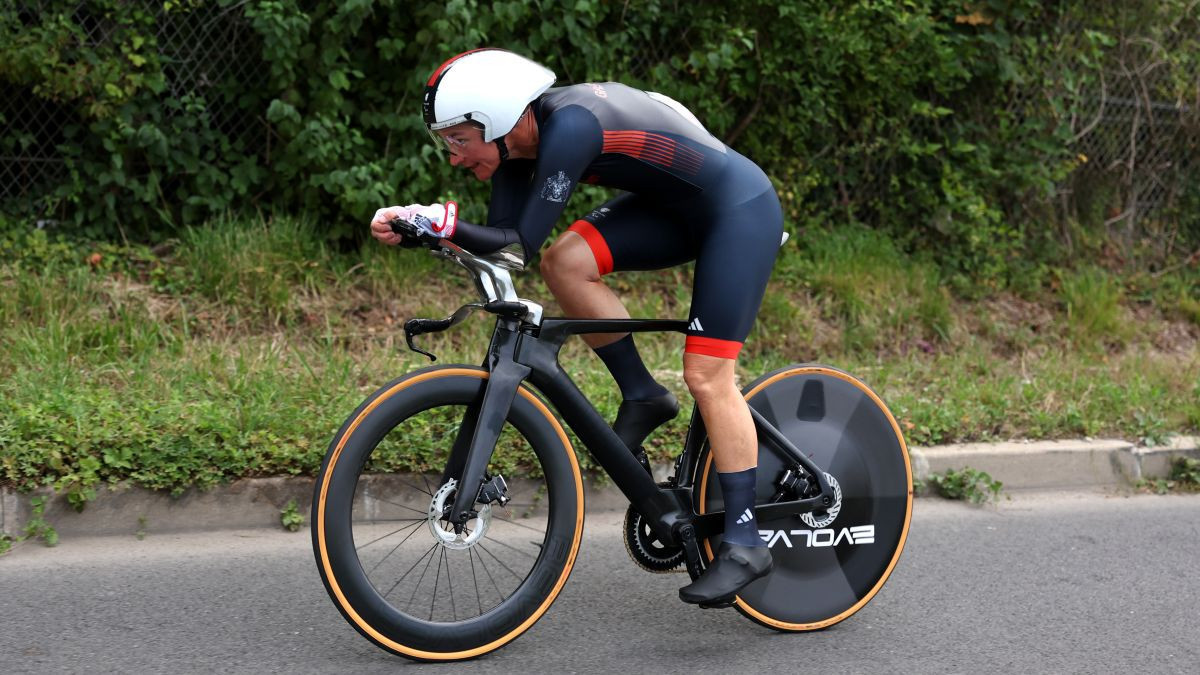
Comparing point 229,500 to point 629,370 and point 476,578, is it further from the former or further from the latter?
point 629,370

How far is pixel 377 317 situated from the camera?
684cm

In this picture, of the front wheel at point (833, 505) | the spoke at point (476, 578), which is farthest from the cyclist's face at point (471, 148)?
the spoke at point (476, 578)

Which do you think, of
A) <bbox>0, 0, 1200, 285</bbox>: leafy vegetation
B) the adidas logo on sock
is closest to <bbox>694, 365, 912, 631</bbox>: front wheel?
the adidas logo on sock

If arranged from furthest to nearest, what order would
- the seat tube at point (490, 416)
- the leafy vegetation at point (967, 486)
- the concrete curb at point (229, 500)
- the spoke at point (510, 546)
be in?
the leafy vegetation at point (967, 486)
the concrete curb at point (229, 500)
the spoke at point (510, 546)
the seat tube at point (490, 416)

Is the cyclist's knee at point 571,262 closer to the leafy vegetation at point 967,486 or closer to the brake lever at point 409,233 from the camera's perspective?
the brake lever at point 409,233

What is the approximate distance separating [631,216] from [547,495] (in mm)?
906

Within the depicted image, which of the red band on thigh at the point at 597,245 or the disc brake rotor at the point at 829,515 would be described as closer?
A: the red band on thigh at the point at 597,245

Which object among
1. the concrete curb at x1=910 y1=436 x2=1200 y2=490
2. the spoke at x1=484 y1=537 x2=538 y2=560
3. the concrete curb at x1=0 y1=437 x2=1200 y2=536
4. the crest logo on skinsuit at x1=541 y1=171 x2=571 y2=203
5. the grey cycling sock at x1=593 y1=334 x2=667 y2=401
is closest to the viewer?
the crest logo on skinsuit at x1=541 y1=171 x2=571 y2=203

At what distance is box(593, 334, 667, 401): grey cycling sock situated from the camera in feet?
12.9

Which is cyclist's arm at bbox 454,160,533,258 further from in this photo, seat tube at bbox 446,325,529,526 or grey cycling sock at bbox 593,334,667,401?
grey cycling sock at bbox 593,334,667,401

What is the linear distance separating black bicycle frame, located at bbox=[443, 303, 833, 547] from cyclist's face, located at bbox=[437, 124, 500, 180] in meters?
0.41

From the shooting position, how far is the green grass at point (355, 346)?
473 centimetres

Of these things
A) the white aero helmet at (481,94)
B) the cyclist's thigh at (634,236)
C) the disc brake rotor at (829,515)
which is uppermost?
the white aero helmet at (481,94)

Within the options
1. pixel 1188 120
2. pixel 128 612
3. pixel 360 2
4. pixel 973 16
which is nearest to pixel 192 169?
pixel 360 2
